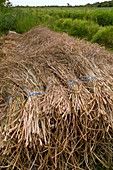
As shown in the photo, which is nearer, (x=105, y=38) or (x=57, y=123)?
(x=57, y=123)

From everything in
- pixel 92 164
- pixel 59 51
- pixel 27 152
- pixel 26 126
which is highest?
pixel 59 51

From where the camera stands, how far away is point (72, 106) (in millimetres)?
3029

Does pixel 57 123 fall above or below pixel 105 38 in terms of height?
above

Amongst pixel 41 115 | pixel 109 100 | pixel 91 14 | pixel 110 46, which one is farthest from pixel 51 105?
pixel 91 14

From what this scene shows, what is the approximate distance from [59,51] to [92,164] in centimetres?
179

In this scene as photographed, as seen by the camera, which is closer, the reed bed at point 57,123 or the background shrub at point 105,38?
the reed bed at point 57,123

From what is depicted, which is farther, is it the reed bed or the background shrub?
the background shrub

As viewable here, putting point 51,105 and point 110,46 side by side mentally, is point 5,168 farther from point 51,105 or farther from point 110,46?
point 110,46

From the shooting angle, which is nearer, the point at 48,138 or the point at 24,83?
the point at 48,138

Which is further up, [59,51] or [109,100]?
[59,51]

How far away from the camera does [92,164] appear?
300cm

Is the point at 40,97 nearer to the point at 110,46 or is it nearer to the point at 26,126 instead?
the point at 26,126

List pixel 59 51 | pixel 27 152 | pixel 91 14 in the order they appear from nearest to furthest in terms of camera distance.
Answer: pixel 27 152
pixel 59 51
pixel 91 14

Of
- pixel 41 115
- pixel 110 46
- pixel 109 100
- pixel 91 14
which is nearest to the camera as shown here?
pixel 41 115
